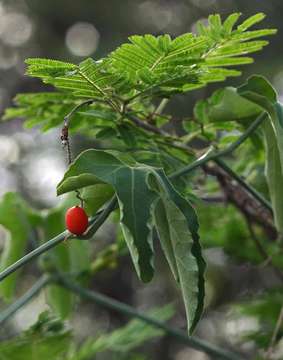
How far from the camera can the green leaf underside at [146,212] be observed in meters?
0.92

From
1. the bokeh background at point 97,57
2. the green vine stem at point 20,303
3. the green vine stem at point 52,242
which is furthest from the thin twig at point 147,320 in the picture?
the bokeh background at point 97,57

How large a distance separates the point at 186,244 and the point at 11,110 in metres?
0.63

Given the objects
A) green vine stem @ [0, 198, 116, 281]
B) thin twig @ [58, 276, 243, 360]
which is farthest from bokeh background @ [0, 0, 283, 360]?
green vine stem @ [0, 198, 116, 281]

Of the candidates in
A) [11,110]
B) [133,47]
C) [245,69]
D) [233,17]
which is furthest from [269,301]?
[245,69]

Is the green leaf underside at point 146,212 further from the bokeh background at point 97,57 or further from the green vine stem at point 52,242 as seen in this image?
the bokeh background at point 97,57

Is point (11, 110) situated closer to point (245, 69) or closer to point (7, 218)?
point (7, 218)

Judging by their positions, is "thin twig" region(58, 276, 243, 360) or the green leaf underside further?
"thin twig" region(58, 276, 243, 360)

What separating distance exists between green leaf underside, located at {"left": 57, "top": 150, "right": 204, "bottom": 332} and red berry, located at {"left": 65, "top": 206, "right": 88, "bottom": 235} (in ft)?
0.12

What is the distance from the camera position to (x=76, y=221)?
3.23 feet

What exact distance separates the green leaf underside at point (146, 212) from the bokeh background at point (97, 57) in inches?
152

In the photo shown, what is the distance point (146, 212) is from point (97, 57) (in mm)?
5152

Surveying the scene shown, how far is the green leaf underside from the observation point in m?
0.92

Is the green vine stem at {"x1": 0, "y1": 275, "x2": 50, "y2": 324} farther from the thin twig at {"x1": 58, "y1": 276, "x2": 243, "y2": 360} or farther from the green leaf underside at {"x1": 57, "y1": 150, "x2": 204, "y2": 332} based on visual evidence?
the green leaf underside at {"x1": 57, "y1": 150, "x2": 204, "y2": 332}

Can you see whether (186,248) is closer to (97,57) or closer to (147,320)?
(147,320)
